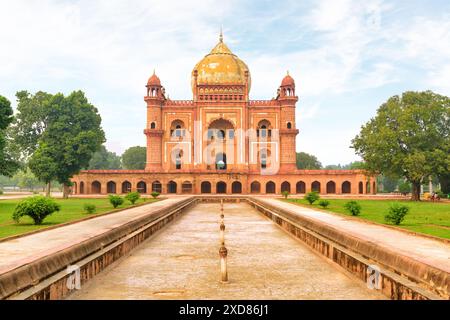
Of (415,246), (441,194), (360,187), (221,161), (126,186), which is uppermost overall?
(221,161)

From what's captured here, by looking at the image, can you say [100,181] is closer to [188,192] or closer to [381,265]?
[188,192]

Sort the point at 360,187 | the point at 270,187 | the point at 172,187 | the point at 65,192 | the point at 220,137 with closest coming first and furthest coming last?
the point at 65,192 → the point at 172,187 → the point at 360,187 → the point at 270,187 → the point at 220,137

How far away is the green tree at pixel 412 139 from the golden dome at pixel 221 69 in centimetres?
2073

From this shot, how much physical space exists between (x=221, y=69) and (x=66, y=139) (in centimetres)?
2223

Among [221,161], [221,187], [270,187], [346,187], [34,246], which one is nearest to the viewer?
[34,246]

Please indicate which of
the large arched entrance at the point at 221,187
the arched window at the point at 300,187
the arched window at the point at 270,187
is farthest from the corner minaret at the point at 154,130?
the arched window at the point at 300,187

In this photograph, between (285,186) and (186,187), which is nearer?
(186,187)

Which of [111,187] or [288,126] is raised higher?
[288,126]

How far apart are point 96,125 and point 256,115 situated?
1832cm

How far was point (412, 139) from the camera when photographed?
3469cm

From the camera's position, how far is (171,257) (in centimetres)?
1019

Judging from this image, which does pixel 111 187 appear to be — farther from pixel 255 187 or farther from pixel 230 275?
pixel 230 275

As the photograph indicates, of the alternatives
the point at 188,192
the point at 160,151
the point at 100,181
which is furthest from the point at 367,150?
the point at 100,181

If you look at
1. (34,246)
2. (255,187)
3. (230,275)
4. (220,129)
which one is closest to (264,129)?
(220,129)
